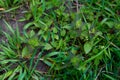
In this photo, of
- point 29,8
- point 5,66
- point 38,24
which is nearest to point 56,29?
point 38,24

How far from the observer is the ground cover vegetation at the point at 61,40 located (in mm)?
2414

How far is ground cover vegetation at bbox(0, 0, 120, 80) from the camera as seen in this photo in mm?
2414

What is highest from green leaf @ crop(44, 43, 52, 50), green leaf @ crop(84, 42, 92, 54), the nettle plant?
the nettle plant

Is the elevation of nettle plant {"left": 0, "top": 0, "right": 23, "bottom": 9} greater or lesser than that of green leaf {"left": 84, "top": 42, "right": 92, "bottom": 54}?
greater

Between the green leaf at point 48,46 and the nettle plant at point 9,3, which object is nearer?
the green leaf at point 48,46

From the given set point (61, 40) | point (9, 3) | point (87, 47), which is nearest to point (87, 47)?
point (87, 47)

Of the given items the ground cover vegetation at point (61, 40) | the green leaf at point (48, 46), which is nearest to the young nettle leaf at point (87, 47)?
the ground cover vegetation at point (61, 40)

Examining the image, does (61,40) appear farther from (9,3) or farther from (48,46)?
(9,3)

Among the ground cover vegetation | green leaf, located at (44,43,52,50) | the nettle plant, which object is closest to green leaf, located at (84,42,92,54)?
the ground cover vegetation

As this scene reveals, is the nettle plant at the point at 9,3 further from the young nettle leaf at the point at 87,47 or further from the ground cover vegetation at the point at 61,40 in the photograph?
the young nettle leaf at the point at 87,47

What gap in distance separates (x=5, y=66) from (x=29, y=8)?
1.96 ft

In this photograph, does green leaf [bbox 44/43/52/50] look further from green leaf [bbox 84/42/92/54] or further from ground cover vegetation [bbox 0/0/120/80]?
green leaf [bbox 84/42/92/54]

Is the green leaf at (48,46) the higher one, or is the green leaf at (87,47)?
the green leaf at (48,46)

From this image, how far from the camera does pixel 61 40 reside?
252 centimetres
